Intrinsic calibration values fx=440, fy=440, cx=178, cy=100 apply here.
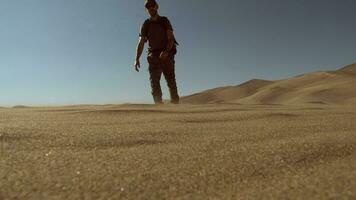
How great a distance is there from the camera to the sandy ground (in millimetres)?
782

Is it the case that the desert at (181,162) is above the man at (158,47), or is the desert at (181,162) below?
below

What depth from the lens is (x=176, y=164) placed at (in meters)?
1.00

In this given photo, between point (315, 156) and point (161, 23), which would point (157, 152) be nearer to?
point (315, 156)

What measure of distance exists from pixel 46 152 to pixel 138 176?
1.13 ft

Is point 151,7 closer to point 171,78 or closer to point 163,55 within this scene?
point 163,55

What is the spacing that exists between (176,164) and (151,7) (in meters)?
3.82

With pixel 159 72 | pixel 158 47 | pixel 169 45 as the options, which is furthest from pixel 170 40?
pixel 159 72

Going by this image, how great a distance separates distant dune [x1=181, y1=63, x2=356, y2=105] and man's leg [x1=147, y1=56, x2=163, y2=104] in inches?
239

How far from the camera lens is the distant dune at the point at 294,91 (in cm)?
1209

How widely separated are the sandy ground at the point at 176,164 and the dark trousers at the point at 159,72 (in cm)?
314

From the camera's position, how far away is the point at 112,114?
93.8 inches

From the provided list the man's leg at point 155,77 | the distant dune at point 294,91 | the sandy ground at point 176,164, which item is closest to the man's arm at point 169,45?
the man's leg at point 155,77

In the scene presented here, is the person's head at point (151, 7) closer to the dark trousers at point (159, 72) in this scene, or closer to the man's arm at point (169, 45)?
the man's arm at point (169, 45)

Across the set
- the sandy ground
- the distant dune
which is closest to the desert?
the sandy ground
